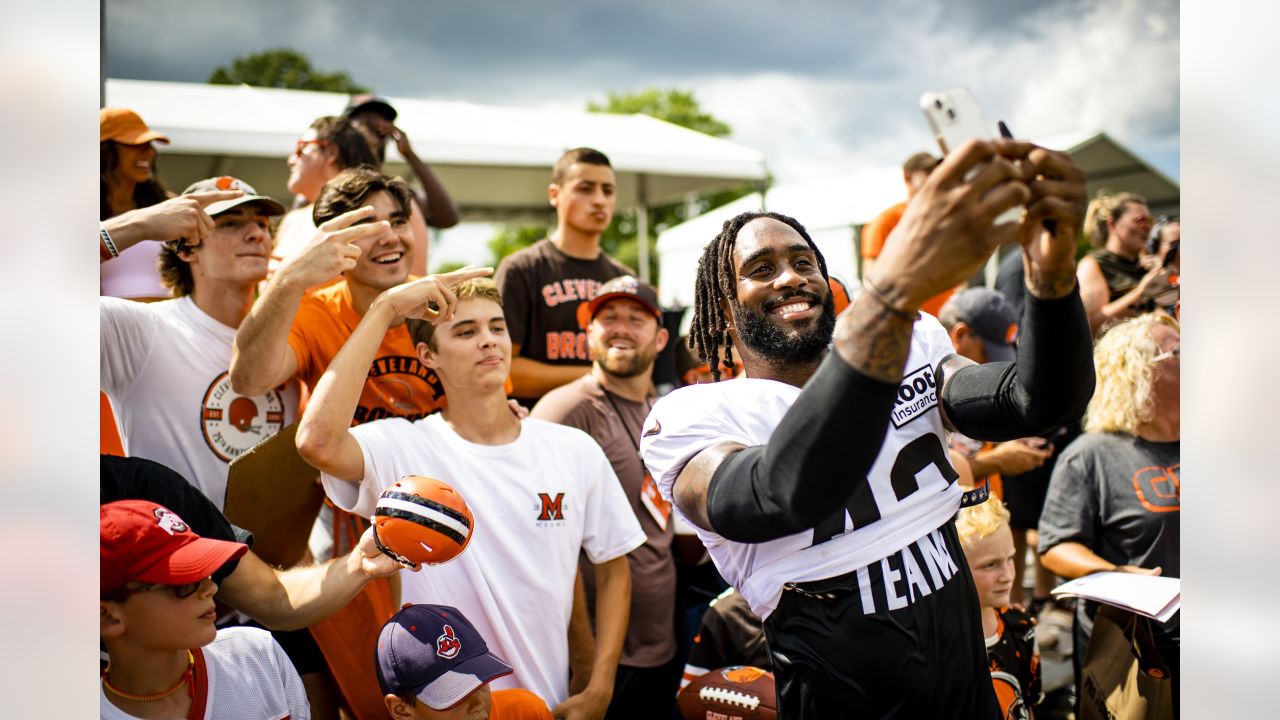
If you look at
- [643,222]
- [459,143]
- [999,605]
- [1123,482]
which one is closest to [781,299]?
[999,605]

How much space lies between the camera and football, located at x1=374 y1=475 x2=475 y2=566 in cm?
225

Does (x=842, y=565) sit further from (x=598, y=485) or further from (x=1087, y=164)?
(x=1087, y=164)

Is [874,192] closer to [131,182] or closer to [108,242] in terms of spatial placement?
[131,182]

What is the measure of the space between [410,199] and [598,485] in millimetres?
1252

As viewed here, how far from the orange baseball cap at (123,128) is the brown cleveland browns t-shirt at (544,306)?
1469 millimetres

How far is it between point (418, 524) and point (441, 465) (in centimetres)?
65

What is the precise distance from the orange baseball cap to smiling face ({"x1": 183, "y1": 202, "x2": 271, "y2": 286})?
777 mm

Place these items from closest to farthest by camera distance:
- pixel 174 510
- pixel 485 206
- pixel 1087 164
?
pixel 174 510 → pixel 1087 164 → pixel 485 206

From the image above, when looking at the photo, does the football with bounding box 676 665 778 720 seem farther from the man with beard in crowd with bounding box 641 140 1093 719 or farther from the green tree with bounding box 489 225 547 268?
the green tree with bounding box 489 225 547 268
